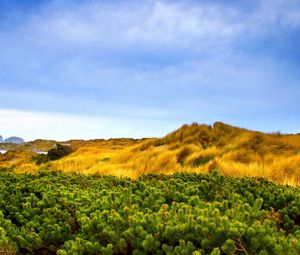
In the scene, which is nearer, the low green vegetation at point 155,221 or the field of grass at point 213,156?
the low green vegetation at point 155,221

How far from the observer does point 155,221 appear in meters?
4.13

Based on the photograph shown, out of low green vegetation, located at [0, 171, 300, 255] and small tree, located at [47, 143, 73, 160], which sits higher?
small tree, located at [47, 143, 73, 160]

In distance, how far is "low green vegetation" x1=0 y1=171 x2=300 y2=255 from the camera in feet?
12.1

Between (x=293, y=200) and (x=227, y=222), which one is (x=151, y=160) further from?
(x=227, y=222)

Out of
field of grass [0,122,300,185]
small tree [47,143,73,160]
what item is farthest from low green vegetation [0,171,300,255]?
small tree [47,143,73,160]

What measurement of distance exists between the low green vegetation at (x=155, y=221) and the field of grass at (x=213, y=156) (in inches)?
190

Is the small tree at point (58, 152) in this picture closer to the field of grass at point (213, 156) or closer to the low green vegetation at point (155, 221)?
the field of grass at point (213, 156)

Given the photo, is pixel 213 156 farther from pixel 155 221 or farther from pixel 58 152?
pixel 58 152

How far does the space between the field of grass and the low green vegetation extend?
4827 millimetres

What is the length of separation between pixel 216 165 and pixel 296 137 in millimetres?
6689

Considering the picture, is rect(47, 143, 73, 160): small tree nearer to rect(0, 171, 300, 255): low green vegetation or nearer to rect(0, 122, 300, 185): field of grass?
rect(0, 122, 300, 185): field of grass

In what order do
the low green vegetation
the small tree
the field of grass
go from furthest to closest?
the small tree
the field of grass
the low green vegetation

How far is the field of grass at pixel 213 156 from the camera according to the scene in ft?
38.5

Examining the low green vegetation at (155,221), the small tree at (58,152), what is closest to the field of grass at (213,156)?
the low green vegetation at (155,221)
